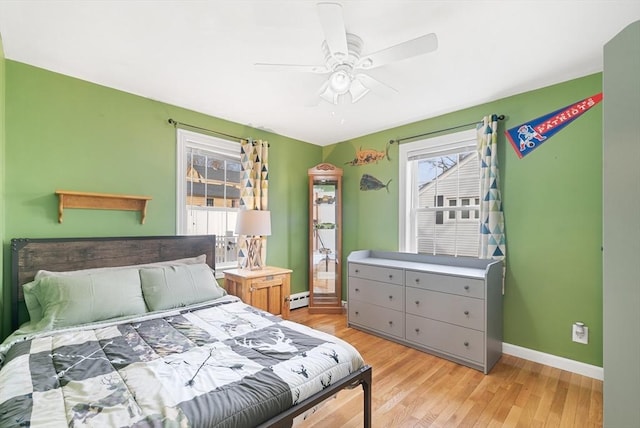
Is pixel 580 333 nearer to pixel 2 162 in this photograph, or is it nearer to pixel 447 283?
pixel 447 283

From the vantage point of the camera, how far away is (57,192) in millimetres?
2314

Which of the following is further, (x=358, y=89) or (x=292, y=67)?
(x=358, y=89)

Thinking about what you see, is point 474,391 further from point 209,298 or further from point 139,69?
point 139,69

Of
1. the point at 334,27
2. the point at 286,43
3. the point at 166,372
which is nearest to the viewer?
the point at 166,372

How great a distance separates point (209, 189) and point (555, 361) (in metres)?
3.91

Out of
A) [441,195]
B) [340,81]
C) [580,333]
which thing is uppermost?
[340,81]

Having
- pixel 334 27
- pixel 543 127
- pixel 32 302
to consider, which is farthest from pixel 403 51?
pixel 32 302

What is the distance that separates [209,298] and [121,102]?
6.74 ft

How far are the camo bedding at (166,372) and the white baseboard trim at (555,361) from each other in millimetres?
1979

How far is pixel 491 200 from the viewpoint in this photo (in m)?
2.77

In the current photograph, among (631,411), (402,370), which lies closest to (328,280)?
(402,370)

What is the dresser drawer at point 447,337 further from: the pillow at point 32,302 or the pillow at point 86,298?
the pillow at point 32,302

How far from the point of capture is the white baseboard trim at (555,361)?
2.32 metres

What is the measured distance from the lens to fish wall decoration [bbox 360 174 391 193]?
385cm
